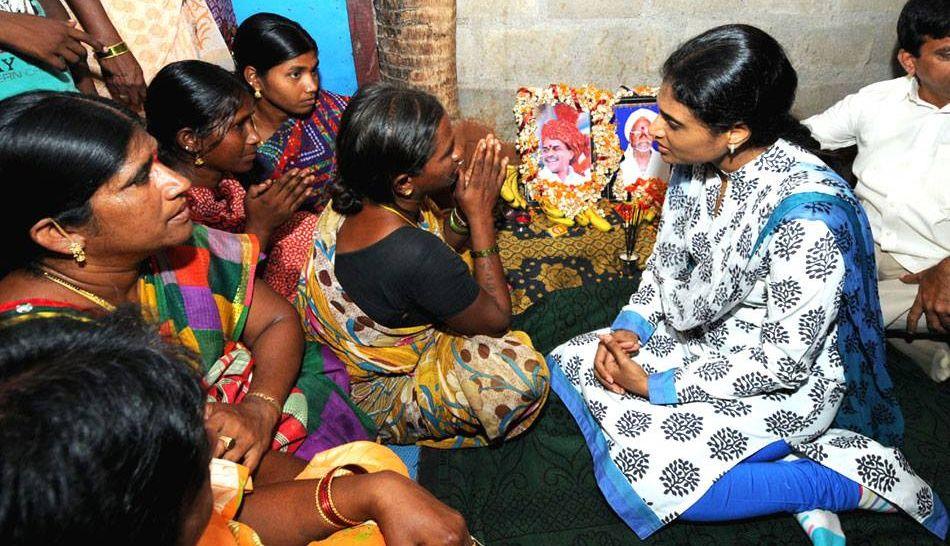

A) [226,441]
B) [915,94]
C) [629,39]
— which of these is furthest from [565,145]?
[226,441]

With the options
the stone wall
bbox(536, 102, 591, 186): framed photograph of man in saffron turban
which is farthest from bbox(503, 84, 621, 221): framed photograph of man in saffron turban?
the stone wall

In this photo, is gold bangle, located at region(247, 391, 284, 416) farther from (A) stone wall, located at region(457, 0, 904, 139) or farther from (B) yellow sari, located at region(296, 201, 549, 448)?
(A) stone wall, located at region(457, 0, 904, 139)

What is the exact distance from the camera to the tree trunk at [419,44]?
3543 mm

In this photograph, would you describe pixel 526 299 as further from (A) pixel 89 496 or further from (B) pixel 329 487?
(A) pixel 89 496

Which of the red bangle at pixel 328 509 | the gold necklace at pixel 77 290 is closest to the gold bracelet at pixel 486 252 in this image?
the red bangle at pixel 328 509

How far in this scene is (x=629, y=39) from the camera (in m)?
3.92

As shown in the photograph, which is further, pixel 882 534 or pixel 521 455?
pixel 521 455

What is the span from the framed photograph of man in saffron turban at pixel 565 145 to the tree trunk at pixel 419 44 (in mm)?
667

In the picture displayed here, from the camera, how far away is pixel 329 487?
4.97 ft

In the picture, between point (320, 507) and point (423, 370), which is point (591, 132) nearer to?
point (423, 370)

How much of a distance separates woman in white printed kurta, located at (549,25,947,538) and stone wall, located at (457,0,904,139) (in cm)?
185

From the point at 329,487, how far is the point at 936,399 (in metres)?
2.66

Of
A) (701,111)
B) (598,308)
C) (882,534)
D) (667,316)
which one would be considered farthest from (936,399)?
(701,111)

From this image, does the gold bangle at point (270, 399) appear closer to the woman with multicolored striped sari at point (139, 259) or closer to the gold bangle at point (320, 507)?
the woman with multicolored striped sari at point (139, 259)
